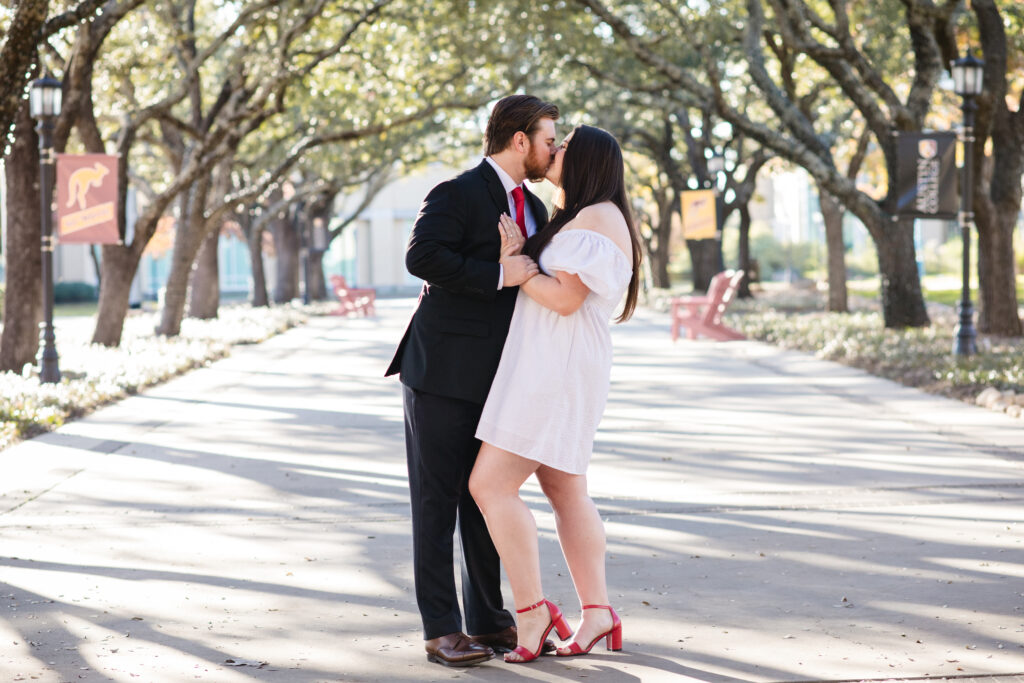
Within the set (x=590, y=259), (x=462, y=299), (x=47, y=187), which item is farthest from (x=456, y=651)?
(x=47, y=187)

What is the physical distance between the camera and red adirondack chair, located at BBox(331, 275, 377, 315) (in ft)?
111

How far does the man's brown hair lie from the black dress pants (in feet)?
3.07

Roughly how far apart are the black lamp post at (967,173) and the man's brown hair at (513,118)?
39.3 ft

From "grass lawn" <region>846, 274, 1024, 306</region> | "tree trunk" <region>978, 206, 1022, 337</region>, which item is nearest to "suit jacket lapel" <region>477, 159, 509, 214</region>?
"tree trunk" <region>978, 206, 1022, 337</region>

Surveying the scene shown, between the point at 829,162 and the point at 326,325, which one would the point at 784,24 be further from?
the point at 326,325

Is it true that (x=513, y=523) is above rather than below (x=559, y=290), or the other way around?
below

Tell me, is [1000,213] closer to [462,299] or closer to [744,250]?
[462,299]

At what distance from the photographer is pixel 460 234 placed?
457 centimetres

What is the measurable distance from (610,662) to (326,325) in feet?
83.4

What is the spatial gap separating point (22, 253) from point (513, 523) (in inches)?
473

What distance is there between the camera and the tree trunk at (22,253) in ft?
49.5

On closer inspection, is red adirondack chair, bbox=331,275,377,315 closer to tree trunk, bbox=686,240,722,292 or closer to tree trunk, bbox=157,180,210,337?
tree trunk, bbox=686,240,722,292

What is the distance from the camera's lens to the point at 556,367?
4523mm

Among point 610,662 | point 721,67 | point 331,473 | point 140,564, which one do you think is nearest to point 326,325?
point 721,67
